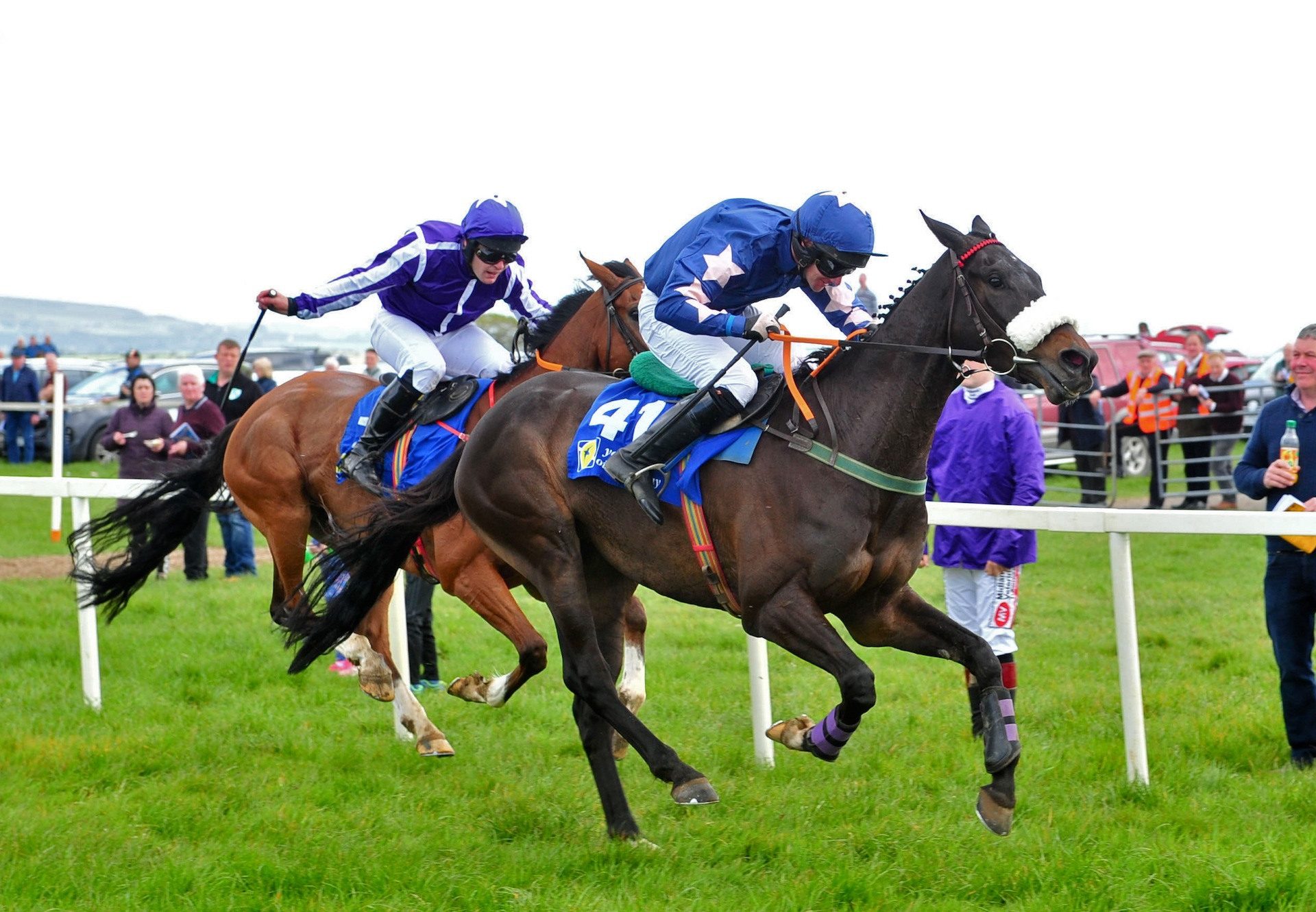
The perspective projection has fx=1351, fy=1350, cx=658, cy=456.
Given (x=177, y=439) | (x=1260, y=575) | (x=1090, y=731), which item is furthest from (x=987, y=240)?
(x=177, y=439)

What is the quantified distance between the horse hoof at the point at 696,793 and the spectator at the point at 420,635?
320 centimetres

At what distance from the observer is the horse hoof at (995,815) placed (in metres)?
4.25

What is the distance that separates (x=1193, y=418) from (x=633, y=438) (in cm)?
1153

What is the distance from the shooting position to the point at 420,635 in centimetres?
776

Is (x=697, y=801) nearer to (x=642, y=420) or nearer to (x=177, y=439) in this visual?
(x=642, y=420)

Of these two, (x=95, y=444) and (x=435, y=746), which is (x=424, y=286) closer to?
(x=435, y=746)

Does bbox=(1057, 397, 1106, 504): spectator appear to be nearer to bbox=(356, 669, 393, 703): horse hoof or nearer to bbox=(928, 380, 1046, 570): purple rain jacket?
bbox=(928, 380, 1046, 570): purple rain jacket

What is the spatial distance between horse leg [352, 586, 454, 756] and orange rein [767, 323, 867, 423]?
7.35ft

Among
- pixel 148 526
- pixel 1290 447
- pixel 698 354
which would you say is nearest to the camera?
pixel 698 354

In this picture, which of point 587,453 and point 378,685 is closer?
point 587,453

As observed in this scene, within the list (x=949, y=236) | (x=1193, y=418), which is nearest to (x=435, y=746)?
(x=949, y=236)

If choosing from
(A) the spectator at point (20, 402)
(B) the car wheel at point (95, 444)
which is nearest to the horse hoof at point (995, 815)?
(B) the car wheel at point (95, 444)

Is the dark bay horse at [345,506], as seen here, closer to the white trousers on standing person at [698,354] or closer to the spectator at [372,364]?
the white trousers on standing person at [698,354]

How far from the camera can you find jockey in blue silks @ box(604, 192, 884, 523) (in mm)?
4617
